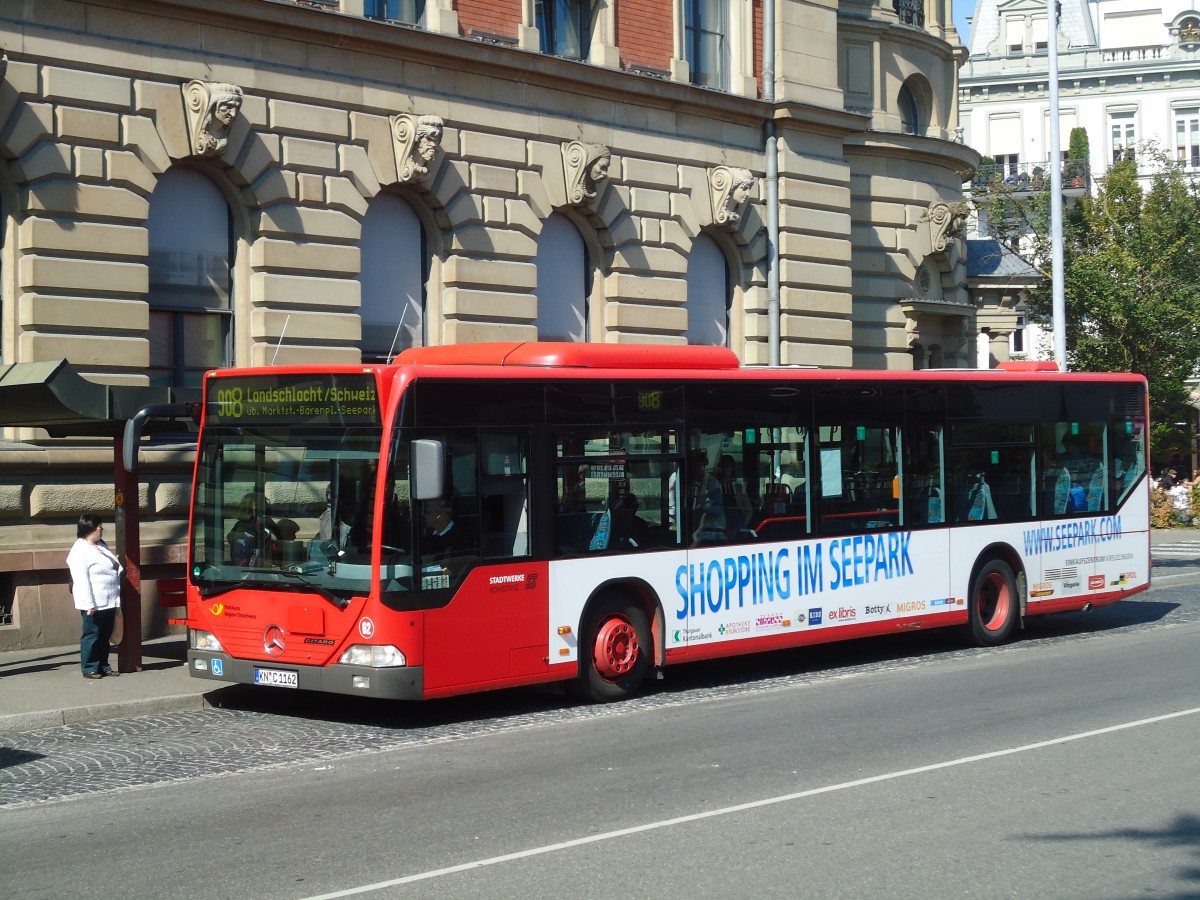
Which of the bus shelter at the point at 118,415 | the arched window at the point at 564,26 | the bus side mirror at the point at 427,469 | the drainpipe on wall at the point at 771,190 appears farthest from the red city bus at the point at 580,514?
the arched window at the point at 564,26

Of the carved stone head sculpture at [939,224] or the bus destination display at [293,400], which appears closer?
the bus destination display at [293,400]

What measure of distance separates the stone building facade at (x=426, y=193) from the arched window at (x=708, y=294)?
0.05 m

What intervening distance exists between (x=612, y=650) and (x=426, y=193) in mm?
9566

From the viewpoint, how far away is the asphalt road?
7441mm

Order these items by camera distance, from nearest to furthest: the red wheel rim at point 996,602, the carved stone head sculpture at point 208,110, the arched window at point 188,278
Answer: the red wheel rim at point 996,602 → the carved stone head sculpture at point 208,110 → the arched window at point 188,278

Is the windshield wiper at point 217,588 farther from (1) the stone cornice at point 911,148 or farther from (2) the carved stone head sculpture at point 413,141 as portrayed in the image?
(1) the stone cornice at point 911,148

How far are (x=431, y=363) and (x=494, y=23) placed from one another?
979cm

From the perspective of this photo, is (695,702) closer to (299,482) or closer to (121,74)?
(299,482)

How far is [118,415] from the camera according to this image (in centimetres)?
1408

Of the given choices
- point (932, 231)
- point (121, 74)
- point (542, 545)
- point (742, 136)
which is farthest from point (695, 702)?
point (932, 231)

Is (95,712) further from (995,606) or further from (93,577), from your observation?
(995,606)

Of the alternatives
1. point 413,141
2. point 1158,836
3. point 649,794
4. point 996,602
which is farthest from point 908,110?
point 1158,836

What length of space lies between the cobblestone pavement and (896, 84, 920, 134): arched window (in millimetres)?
15266

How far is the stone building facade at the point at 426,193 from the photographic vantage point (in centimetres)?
1744
